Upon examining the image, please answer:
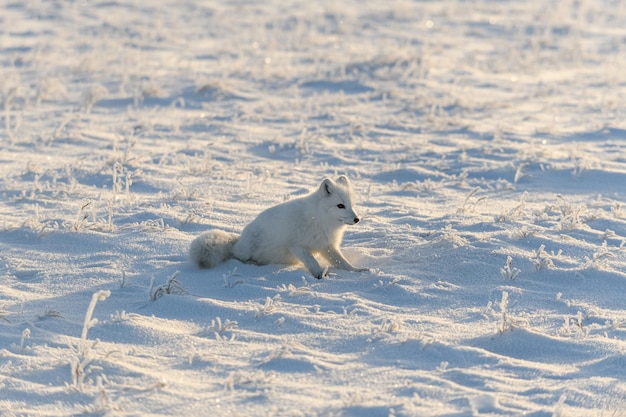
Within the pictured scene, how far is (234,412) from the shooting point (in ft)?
12.6

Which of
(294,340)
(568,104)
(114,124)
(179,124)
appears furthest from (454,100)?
(294,340)

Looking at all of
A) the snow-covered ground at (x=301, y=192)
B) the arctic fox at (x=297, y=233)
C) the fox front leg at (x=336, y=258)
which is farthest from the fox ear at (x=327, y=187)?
the snow-covered ground at (x=301, y=192)

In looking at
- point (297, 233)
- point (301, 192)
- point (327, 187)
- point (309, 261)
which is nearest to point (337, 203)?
point (327, 187)

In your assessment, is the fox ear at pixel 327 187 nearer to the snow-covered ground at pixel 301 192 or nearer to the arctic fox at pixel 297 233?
the arctic fox at pixel 297 233

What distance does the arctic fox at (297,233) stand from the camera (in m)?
6.19

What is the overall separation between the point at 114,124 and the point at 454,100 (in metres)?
4.90

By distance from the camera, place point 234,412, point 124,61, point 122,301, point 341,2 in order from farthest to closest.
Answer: point 341,2 < point 124,61 < point 122,301 < point 234,412

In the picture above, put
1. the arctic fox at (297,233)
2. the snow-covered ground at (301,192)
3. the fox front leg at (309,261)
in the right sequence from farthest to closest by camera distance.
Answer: the arctic fox at (297,233) → the fox front leg at (309,261) → the snow-covered ground at (301,192)

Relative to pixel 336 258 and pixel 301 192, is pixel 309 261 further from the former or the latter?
pixel 301 192

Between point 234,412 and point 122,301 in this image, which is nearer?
point 234,412

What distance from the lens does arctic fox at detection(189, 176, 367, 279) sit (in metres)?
6.19

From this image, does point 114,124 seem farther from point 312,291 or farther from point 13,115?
point 312,291

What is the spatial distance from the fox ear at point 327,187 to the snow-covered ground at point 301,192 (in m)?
0.56

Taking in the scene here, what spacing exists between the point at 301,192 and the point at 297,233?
7.68 feet
